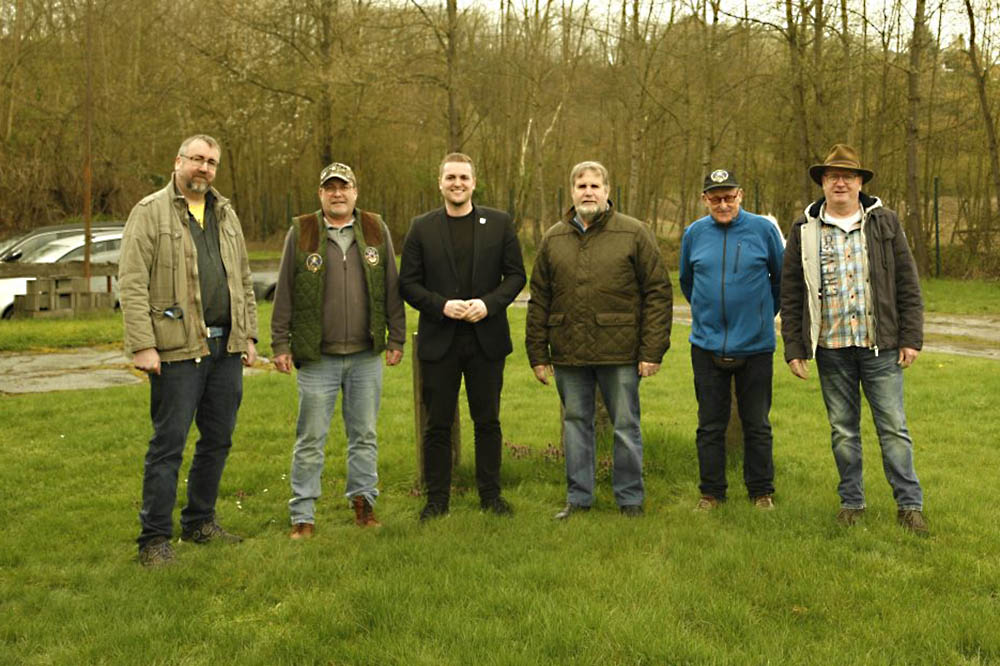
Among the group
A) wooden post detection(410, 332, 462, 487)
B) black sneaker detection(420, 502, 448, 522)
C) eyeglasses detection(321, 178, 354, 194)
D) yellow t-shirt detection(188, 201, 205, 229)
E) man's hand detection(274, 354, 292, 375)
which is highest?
eyeglasses detection(321, 178, 354, 194)

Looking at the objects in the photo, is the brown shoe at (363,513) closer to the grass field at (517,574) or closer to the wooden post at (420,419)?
the grass field at (517,574)

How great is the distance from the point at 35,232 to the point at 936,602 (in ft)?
64.3

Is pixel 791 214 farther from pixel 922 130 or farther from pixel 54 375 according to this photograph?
pixel 54 375

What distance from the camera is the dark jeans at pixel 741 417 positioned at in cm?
538

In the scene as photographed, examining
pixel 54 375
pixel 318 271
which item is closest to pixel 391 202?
pixel 54 375

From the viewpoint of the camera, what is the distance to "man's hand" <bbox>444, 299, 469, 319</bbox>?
5.15 meters

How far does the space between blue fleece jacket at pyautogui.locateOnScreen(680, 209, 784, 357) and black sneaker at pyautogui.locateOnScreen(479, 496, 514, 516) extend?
1.54m

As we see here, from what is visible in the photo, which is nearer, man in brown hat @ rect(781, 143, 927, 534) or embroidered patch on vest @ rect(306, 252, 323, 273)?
man in brown hat @ rect(781, 143, 927, 534)

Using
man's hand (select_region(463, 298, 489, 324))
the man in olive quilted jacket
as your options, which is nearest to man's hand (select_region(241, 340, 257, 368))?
man's hand (select_region(463, 298, 489, 324))

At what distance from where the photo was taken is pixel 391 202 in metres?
35.9

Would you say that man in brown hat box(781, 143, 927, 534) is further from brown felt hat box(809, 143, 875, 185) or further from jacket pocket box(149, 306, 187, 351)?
jacket pocket box(149, 306, 187, 351)

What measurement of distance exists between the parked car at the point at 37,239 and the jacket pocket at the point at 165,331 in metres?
15.3

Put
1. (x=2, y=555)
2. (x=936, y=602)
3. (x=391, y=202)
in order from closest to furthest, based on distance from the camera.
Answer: (x=936, y=602) < (x=2, y=555) < (x=391, y=202)

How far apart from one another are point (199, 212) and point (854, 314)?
3.65 metres
